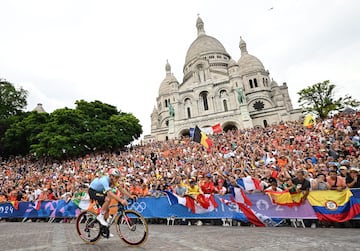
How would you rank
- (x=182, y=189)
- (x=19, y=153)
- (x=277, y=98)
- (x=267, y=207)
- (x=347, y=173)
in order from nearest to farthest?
(x=347, y=173) < (x=267, y=207) < (x=182, y=189) < (x=19, y=153) < (x=277, y=98)

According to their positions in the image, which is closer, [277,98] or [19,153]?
[19,153]

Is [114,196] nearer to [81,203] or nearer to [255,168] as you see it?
[81,203]

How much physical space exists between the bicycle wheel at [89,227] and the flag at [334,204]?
5.73 meters

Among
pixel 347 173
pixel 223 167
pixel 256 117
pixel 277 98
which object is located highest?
pixel 277 98

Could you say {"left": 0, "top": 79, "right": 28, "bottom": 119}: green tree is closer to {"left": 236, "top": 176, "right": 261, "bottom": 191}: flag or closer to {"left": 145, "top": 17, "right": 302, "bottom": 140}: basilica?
{"left": 145, "top": 17, "right": 302, "bottom": 140}: basilica

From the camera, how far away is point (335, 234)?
18.0 feet

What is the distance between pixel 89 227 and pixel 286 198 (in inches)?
215

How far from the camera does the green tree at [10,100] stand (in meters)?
39.8

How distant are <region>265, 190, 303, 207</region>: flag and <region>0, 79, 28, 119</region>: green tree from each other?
4510 cm

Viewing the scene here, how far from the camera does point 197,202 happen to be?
845 cm

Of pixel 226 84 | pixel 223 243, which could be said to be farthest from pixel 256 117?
pixel 223 243

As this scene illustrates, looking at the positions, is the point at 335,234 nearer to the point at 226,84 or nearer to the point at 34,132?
the point at 34,132

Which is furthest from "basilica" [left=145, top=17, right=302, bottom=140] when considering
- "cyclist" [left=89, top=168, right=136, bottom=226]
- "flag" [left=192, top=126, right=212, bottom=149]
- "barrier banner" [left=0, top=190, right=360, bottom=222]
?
"cyclist" [left=89, top=168, right=136, bottom=226]

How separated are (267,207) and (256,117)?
139 ft
